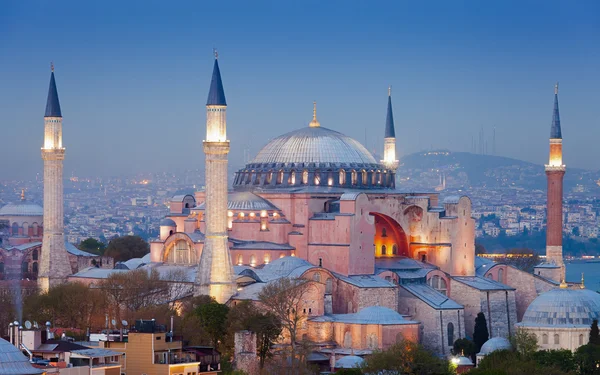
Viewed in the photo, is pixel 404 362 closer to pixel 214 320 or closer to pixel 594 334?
pixel 214 320

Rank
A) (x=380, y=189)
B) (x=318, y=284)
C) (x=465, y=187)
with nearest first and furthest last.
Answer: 1. (x=318, y=284)
2. (x=380, y=189)
3. (x=465, y=187)

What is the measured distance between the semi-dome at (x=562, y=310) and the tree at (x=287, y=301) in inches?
292

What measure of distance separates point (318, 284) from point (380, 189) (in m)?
10.2

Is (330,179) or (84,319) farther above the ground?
(330,179)

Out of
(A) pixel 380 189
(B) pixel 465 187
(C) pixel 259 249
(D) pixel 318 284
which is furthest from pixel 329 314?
(B) pixel 465 187

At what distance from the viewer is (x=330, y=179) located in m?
63.4

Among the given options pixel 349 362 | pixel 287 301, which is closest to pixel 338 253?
pixel 287 301

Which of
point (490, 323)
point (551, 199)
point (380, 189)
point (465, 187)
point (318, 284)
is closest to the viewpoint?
point (318, 284)

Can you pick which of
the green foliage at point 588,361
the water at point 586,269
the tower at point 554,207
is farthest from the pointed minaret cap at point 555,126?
the water at point 586,269

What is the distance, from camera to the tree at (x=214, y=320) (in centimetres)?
5184

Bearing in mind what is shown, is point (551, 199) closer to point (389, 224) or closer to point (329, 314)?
point (389, 224)

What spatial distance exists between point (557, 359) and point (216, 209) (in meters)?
12.5

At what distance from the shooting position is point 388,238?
63.7m

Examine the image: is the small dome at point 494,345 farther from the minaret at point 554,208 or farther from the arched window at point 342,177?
the minaret at point 554,208
